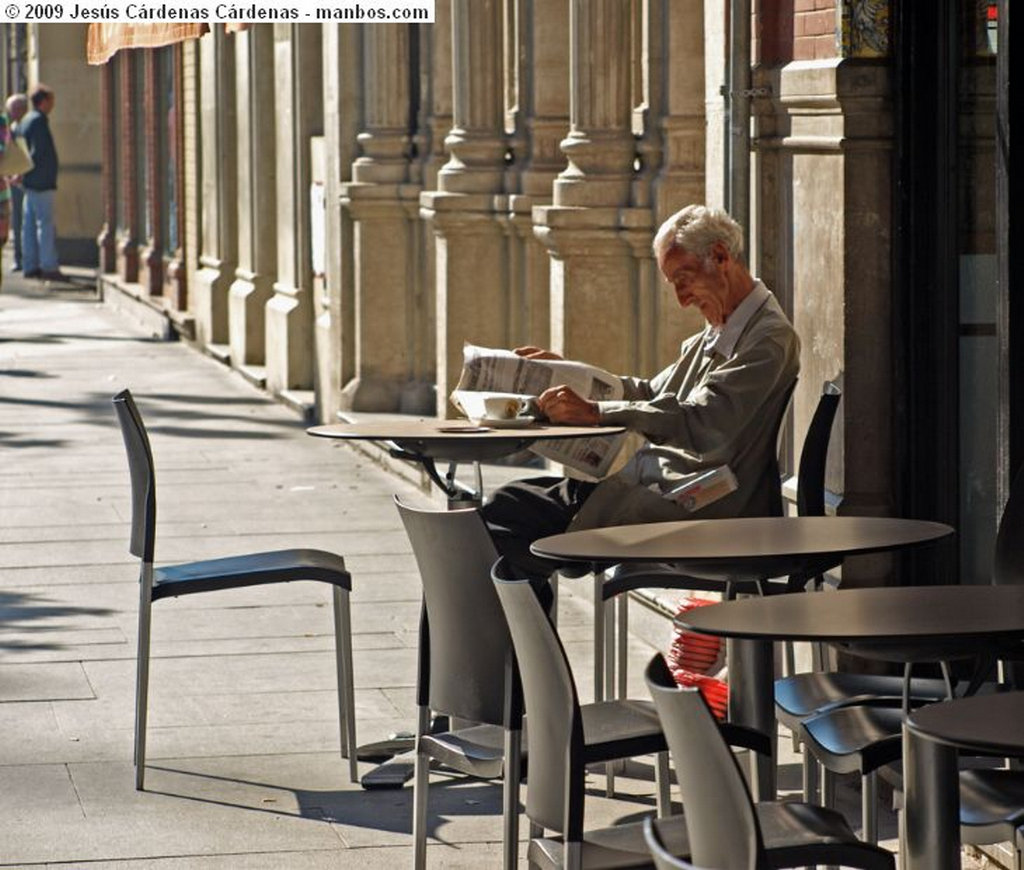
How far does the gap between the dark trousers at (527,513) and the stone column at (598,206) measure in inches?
141

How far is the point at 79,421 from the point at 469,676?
38.2 feet

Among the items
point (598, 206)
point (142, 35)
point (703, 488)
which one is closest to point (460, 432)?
point (703, 488)

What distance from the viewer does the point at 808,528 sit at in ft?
18.3

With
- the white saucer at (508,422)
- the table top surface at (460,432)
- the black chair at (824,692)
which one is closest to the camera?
the black chair at (824,692)

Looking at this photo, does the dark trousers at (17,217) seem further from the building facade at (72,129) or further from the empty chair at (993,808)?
the empty chair at (993,808)

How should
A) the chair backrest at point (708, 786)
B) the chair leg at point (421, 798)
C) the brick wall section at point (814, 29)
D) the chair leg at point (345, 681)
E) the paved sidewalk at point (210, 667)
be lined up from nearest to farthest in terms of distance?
1. the chair backrest at point (708, 786)
2. the chair leg at point (421, 798)
3. the paved sidewalk at point (210, 667)
4. the chair leg at point (345, 681)
5. the brick wall section at point (814, 29)

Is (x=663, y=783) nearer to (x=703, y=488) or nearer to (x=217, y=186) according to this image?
(x=703, y=488)

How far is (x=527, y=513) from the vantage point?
7152 mm

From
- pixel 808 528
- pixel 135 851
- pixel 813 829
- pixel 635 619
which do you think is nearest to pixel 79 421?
pixel 635 619

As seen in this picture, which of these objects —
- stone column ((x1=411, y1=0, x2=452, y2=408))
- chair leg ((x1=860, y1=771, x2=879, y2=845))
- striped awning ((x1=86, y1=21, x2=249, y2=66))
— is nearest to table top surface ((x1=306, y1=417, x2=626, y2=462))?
chair leg ((x1=860, y1=771, x2=879, y2=845))

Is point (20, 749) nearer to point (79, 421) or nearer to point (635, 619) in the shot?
point (635, 619)

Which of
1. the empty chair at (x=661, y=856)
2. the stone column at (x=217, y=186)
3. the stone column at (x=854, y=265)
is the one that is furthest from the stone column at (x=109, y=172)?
the empty chair at (x=661, y=856)

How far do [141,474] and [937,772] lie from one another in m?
3.72

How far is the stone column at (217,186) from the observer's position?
20344 millimetres
